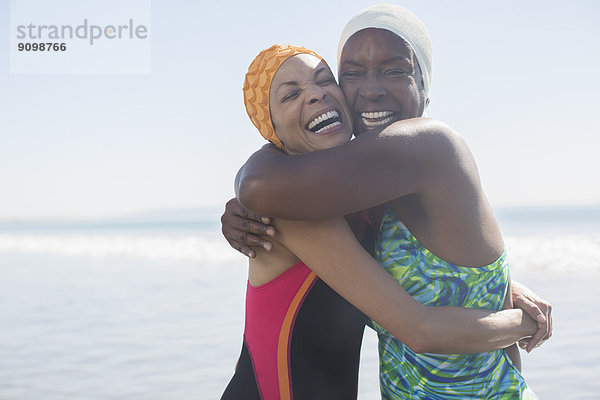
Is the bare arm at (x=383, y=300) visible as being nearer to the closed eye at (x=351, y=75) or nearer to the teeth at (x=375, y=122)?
the teeth at (x=375, y=122)

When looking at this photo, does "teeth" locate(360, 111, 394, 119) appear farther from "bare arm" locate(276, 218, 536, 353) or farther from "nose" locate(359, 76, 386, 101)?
"bare arm" locate(276, 218, 536, 353)

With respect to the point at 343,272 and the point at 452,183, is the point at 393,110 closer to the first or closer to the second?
the point at 452,183

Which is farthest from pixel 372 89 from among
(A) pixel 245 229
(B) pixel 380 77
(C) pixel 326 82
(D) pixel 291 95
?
(A) pixel 245 229

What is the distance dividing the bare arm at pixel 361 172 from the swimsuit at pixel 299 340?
31 centimetres

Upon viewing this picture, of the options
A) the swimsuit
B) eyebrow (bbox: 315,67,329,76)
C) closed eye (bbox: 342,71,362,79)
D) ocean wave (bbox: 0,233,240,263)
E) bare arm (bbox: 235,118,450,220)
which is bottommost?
ocean wave (bbox: 0,233,240,263)

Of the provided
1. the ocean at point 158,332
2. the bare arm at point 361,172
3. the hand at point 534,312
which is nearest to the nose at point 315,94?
the bare arm at point 361,172

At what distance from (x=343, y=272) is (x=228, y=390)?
2.14 ft

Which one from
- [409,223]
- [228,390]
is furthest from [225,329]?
[409,223]

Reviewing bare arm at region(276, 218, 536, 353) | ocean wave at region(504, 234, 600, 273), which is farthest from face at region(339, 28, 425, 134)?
ocean wave at region(504, 234, 600, 273)

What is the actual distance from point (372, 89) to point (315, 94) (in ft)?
0.61

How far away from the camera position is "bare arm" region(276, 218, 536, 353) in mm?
1602

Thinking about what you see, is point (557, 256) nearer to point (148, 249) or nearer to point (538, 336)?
point (538, 336)

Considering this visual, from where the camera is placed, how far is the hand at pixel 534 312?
6.14 ft

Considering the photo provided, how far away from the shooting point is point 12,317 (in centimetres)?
756
